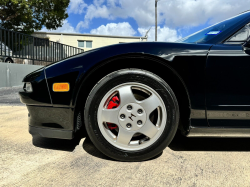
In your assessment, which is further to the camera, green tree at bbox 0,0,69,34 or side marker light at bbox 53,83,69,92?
green tree at bbox 0,0,69,34

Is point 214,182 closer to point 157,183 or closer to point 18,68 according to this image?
point 157,183

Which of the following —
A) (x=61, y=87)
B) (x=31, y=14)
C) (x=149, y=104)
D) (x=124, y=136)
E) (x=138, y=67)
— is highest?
(x=31, y=14)

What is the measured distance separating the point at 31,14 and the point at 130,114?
15.8 meters

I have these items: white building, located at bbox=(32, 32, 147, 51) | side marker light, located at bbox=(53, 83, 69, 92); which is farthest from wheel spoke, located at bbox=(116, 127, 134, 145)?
white building, located at bbox=(32, 32, 147, 51)

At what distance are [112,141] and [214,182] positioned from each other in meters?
0.78

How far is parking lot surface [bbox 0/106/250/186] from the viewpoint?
4.24 ft

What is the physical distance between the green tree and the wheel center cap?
1460 centimetres

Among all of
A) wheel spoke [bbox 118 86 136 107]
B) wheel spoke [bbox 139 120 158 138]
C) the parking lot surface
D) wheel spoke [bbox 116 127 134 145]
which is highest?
wheel spoke [bbox 118 86 136 107]

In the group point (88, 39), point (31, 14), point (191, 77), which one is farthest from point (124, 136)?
point (88, 39)

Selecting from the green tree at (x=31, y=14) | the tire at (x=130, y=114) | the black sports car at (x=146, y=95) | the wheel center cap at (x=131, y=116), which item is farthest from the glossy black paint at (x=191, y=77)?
the green tree at (x=31, y=14)

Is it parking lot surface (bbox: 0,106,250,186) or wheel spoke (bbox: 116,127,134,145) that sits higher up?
wheel spoke (bbox: 116,127,134,145)

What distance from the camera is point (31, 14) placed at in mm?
14227

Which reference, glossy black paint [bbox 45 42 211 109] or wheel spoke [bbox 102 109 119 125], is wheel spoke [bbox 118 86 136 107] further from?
glossy black paint [bbox 45 42 211 109]

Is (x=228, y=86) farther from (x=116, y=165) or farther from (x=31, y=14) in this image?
(x=31, y=14)
